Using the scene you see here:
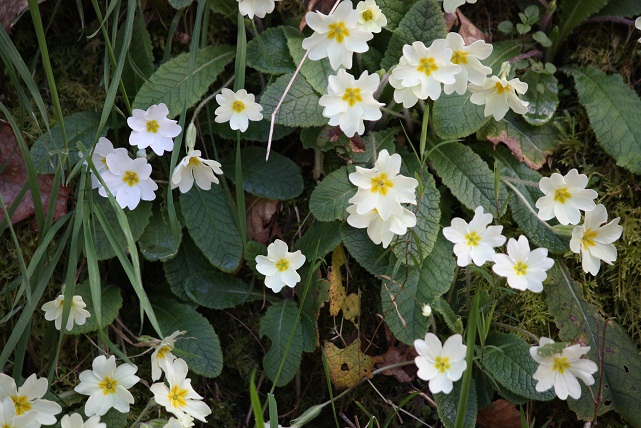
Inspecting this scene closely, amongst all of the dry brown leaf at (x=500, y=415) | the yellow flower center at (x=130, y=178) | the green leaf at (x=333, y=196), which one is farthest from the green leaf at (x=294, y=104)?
the dry brown leaf at (x=500, y=415)

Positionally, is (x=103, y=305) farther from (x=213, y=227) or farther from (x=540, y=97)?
(x=540, y=97)

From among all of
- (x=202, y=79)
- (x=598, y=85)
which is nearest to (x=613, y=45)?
(x=598, y=85)

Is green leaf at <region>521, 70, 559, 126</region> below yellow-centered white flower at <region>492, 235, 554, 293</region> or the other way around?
the other way around

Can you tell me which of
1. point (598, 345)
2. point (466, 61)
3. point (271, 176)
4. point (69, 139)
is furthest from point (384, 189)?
point (69, 139)

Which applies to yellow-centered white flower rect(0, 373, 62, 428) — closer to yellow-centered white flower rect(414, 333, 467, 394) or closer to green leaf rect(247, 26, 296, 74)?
yellow-centered white flower rect(414, 333, 467, 394)

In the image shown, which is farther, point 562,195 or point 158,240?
point 158,240

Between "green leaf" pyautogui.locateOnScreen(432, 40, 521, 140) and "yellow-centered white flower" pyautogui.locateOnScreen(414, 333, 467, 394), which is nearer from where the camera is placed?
"yellow-centered white flower" pyautogui.locateOnScreen(414, 333, 467, 394)

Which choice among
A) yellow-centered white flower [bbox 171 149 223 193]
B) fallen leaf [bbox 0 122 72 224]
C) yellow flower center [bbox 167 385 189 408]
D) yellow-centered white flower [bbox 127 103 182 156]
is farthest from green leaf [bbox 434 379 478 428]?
fallen leaf [bbox 0 122 72 224]
